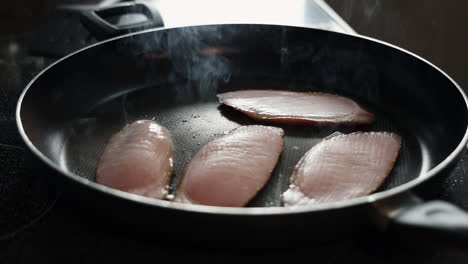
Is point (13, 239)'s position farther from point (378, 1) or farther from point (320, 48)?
point (378, 1)

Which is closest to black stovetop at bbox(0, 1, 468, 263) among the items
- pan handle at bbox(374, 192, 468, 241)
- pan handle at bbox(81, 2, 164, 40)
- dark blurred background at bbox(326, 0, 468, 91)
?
pan handle at bbox(374, 192, 468, 241)

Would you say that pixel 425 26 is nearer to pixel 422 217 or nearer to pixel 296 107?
pixel 296 107

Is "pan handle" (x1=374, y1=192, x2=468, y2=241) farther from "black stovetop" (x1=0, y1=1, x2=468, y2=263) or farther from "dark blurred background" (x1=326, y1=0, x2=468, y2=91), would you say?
"dark blurred background" (x1=326, y1=0, x2=468, y2=91)

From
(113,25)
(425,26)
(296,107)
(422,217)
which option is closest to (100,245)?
(422,217)

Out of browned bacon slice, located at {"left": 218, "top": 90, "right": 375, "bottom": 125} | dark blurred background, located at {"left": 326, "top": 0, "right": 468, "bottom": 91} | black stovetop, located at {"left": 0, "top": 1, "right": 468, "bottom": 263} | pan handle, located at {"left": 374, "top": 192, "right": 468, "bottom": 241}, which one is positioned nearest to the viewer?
pan handle, located at {"left": 374, "top": 192, "right": 468, "bottom": 241}

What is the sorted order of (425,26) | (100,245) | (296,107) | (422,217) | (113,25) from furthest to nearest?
(425,26), (113,25), (296,107), (100,245), (422,217)

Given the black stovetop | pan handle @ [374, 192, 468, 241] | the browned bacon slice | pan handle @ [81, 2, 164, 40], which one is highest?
pan handle @ [81, 2, 164, 40]

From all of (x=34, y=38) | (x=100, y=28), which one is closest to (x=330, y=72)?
(x=100, y=28)
